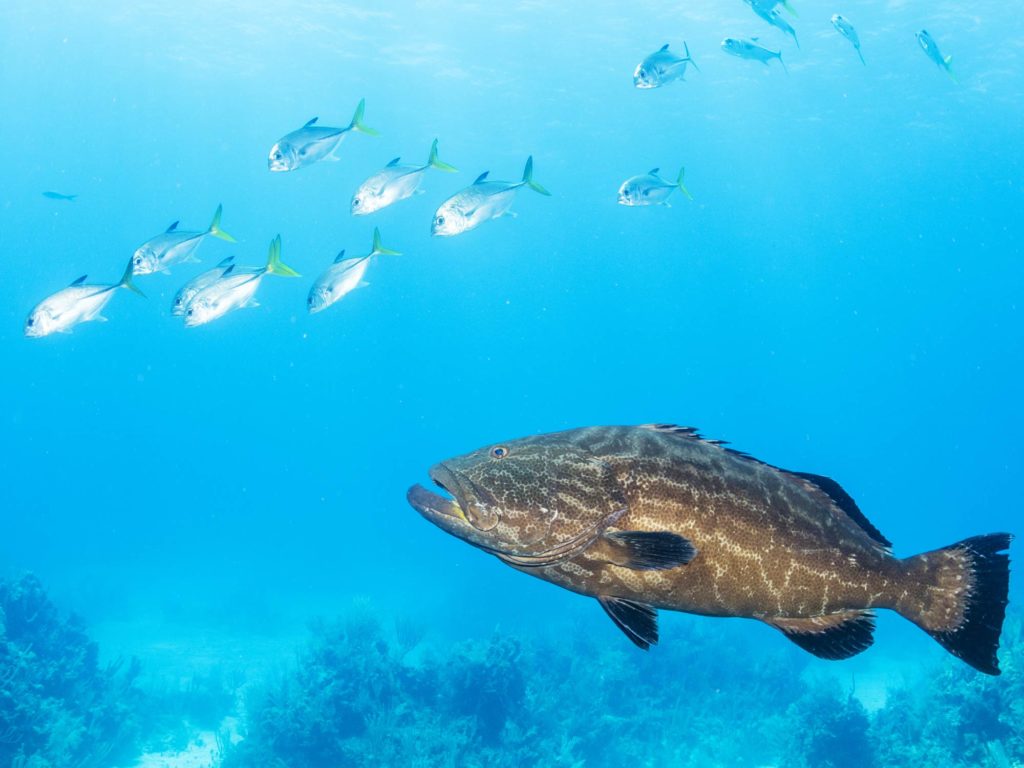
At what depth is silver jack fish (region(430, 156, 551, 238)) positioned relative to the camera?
8.81m

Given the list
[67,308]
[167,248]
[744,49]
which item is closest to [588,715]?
[167,248]

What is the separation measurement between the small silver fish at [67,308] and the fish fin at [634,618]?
24.5 ft

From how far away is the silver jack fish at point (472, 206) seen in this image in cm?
881

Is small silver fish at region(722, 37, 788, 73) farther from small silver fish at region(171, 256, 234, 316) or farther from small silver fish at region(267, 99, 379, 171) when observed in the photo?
small silver fish at region(171, 256, 234, 316)

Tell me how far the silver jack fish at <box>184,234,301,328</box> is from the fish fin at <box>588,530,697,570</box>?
6.98 m

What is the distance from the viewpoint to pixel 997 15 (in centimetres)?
2761

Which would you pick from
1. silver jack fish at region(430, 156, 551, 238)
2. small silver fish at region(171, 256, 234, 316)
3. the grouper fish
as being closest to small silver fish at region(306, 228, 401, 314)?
silver jack fish at region(430, 156, 551, 238)

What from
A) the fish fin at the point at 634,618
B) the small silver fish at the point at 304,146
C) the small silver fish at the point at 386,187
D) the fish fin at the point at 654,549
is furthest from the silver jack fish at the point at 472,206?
the fish fin at the point at 654,549

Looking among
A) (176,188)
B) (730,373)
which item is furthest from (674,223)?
(730,373)

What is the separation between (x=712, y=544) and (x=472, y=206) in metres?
7.34

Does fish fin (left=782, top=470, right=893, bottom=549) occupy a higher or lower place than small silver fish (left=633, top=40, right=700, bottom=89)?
lower

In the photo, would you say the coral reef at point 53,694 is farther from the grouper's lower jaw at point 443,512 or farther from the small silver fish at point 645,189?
the small silver fish at point 645,189

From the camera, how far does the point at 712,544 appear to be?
2445 millimetres

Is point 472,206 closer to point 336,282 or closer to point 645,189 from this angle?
point 336,282
